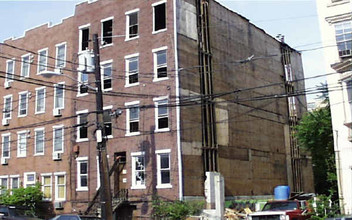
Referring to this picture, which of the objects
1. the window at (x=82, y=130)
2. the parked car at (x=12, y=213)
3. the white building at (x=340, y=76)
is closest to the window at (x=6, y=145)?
the window at (x=82, y=130)

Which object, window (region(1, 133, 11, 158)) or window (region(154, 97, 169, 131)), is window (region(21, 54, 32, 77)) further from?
window (region(154, 97, 169, 131))

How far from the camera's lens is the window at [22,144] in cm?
3956

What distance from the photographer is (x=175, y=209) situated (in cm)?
2831

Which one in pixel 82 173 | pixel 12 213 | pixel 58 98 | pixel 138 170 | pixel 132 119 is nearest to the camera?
pixel 12 213

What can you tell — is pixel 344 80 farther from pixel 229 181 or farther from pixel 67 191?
pixel 67 191

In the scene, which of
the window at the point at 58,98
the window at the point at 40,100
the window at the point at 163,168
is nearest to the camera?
the window at the point at 163,168

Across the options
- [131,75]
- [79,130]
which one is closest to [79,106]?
[79,130]

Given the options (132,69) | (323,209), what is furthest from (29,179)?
(323,209)

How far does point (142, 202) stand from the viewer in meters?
30.9

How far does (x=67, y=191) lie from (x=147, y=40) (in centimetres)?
Answer: 1319

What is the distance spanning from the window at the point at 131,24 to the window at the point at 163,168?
9244mm

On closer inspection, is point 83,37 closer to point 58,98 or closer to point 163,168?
point 58,98

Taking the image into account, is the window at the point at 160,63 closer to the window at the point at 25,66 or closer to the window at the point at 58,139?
the window at the point at 58,139

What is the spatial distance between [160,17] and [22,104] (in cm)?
1554
